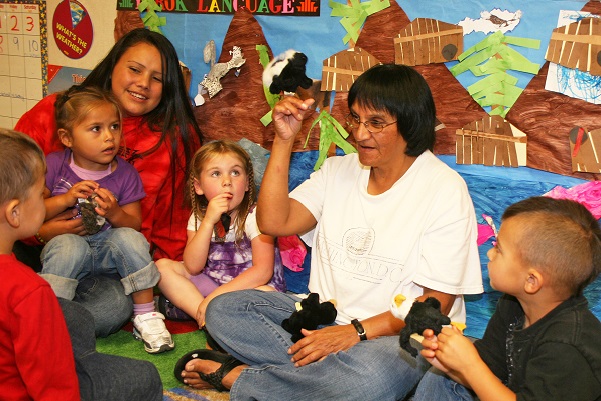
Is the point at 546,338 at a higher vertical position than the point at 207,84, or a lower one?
lower

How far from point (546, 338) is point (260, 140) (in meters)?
1.52

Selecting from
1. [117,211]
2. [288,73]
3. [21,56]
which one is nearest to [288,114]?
[288,73]

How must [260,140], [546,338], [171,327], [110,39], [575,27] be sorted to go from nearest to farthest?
[546,338] → [575,27] → [171,327] → [260,140] → [110,39]

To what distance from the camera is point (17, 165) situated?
4.68 feet

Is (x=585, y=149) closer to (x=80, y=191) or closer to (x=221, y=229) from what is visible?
(x=221, y=229)

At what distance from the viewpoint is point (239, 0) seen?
2619 millimetres

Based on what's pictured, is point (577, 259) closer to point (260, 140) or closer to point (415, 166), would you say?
point (415, 166)

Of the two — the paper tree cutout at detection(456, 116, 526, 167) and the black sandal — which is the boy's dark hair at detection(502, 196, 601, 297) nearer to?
the paper tree cutout at detection(456, 116, 526, 167)

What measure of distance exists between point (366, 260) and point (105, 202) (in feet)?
2.97

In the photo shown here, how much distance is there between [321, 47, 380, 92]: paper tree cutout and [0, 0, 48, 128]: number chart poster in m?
1.77

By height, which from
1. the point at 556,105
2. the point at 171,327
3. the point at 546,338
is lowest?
the point at 171,327

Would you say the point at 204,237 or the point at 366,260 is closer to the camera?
the point at 366,260

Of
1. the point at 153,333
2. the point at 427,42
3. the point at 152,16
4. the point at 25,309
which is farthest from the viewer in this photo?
the point at 152,16

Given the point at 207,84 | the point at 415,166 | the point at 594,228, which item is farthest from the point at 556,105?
the point at 207,84
